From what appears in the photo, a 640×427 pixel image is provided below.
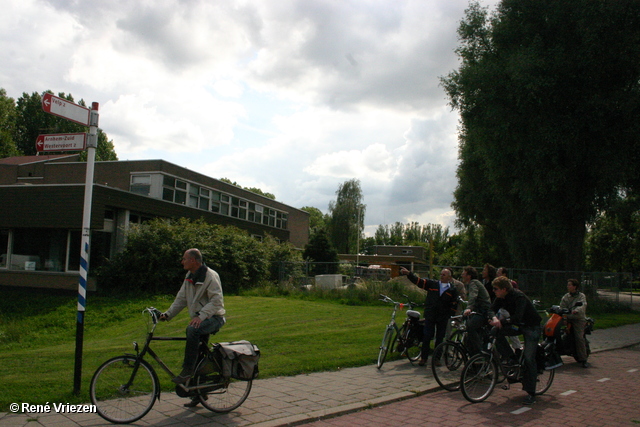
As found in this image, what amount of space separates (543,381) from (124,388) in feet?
18.9

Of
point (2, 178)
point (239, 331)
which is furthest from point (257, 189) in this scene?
point (239, 331)

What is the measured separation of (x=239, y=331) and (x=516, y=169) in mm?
16207

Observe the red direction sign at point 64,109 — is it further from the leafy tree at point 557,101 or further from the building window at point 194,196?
the building window at point 194,196

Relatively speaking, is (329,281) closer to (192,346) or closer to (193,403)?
(193,403)

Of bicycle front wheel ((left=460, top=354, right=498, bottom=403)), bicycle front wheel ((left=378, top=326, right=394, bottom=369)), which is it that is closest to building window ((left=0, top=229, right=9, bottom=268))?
bicycle front wheel ((left=378, top=326, right=394, bottom=369))

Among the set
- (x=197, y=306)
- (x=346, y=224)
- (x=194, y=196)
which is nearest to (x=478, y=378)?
(x=197, y=306)

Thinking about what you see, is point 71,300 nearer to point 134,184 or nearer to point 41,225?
point 41,225

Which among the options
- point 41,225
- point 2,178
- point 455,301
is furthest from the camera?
point 2,178

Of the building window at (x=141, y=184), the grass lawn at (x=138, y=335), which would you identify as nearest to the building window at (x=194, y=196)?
the building window at (x=141, y=184)

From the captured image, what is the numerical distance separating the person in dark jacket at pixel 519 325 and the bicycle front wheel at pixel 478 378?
17.7 inches

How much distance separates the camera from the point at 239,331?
42.1 feet

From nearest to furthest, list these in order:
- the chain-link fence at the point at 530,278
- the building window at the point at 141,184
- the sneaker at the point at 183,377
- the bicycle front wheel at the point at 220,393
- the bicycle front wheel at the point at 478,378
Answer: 1. the sneaker at the point at 183,377
2. the bicycle front wheel at the point at 220,393
3. the bicycle front wheel at the point at 478,378
4. the chain-link fence at the point at 530,278
5. the building window at the point at 141,184

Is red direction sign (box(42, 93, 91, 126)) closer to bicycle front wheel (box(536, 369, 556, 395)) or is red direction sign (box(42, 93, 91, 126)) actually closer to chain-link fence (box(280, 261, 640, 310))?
bicycle front wheel (box(536, 369, 556, 395))

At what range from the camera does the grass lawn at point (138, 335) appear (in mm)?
7375
